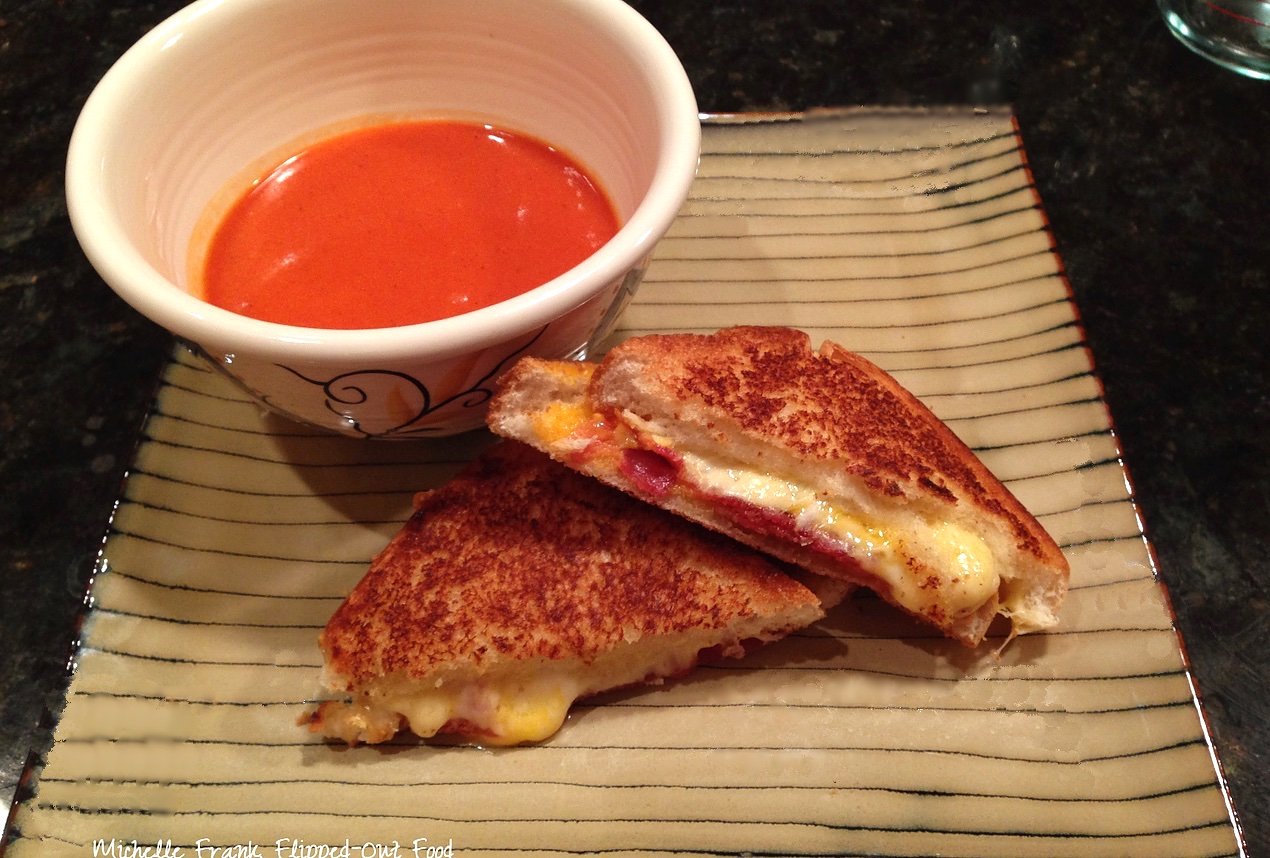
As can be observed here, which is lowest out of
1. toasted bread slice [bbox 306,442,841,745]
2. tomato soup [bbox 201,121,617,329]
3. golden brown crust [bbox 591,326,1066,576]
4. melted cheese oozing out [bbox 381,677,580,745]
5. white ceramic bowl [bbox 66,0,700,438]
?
melted cheese oozing out [bbox 381,677,580,745]

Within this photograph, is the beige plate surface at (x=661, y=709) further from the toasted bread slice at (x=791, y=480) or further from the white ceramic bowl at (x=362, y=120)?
the white ceramic bowl at (x=362, y=120)

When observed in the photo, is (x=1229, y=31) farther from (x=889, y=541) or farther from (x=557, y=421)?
(x=557, y=421)

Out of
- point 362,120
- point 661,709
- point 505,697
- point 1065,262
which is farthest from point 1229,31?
point 505,697

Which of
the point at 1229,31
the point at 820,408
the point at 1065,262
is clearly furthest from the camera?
the point at 1229,31

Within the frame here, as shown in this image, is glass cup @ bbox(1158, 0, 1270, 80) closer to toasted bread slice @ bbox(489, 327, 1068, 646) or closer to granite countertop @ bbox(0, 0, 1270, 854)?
granite countertop @ bbox(0, 0, 1270, 854)

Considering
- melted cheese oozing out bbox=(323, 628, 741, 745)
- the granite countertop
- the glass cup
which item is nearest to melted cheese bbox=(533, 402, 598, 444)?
melted cheese oozing out bbox=(323, 628, 741, 745)

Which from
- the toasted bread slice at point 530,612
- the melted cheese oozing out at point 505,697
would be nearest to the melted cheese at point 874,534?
the toasted bread slice at point 530,612
